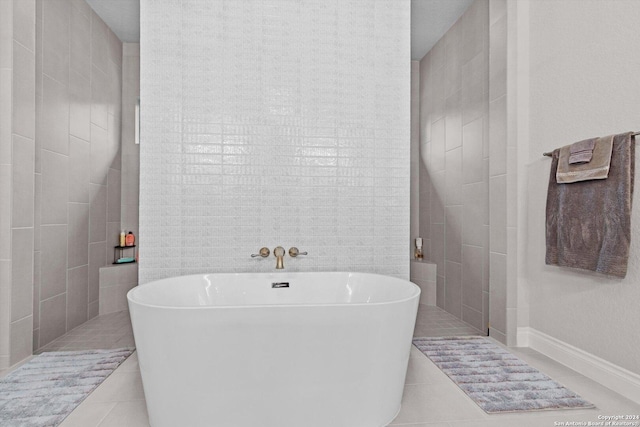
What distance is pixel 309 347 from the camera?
1492 millimetres

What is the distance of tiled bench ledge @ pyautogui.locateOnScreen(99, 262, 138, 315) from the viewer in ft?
11.2

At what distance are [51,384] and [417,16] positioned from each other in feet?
13.0

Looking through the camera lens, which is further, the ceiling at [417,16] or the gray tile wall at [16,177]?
the ceiling at [417,16]

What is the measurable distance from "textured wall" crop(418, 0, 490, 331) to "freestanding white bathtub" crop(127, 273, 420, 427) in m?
1.72

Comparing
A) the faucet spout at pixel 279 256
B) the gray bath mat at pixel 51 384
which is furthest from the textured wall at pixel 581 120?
the gray bath mat at pixel 51 384

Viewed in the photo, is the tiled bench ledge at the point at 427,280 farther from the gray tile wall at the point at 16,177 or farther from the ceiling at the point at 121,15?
the ceiling at the point at 121,15

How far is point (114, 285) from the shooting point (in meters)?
3.46

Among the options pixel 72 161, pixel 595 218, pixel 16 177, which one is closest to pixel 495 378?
pixel 595 218

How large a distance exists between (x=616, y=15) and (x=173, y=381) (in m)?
2.80

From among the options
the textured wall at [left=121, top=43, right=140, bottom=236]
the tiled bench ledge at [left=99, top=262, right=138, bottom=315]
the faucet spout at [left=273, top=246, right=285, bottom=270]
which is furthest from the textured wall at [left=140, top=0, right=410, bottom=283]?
the textured wall at [left=121, top=43, right=140, bottom=236]

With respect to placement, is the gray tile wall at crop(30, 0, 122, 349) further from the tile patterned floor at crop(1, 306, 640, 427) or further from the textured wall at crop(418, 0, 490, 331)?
the textured wall at crop(418, 0, 490, 331)

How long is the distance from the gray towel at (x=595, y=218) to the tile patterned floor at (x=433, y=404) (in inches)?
24.8

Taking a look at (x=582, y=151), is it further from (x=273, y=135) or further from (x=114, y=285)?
(x=114, y=285)

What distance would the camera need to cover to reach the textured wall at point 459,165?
302 cm
